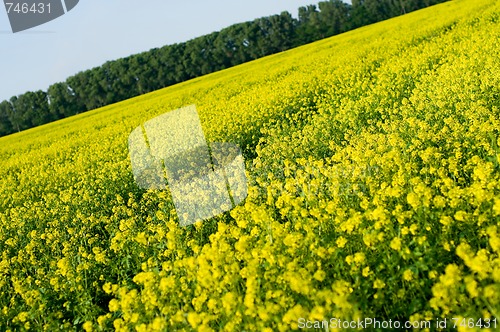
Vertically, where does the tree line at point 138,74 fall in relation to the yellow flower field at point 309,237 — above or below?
above

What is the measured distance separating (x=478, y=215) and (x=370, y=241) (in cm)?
103

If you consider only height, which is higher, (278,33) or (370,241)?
(278,33)

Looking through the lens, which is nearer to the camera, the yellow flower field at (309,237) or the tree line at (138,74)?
the yellow flower field at (309,237)

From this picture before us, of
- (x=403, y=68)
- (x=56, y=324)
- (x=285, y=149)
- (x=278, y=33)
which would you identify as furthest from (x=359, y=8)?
(x=56, y=324)

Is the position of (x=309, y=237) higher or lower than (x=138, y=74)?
lower

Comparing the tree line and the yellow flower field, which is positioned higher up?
the tree line

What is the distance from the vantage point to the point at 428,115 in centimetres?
746

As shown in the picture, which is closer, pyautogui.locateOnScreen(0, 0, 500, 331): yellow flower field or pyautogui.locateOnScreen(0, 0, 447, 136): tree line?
pyautogui.locateOnScreen(0, 0, 500, 331): yellow flower field

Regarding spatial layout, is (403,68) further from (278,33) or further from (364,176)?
(278,33)

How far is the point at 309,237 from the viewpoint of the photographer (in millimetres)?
4016

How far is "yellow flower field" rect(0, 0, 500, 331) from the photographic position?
324 centimetres

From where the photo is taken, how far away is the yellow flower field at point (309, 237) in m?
3.24

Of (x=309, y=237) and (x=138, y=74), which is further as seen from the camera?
(x=138, y=74)

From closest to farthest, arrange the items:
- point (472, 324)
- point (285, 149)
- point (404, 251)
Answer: point (472, 324) → point (404, 251) → point (285, 149)
